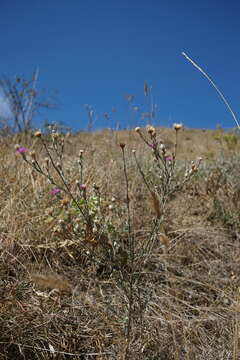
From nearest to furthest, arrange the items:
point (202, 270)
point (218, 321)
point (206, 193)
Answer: point (218, 321), point (202, 270), point (206, 193)

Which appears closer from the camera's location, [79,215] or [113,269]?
[113,269]

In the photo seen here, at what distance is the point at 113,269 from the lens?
1.26 metres

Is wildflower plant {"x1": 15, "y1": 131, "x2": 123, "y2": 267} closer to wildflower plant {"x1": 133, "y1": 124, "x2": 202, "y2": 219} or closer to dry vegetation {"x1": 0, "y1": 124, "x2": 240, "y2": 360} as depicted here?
dry vegetation {"x1": 0, "y1": 124, "x2": 240, "y2": 360}

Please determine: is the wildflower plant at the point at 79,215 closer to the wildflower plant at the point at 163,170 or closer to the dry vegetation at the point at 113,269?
the dry vegetation at the point at 113,269

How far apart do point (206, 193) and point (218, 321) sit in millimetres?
1780

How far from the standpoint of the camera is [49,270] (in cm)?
182

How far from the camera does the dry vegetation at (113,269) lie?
130 cm

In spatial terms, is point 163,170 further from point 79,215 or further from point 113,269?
point 79,215

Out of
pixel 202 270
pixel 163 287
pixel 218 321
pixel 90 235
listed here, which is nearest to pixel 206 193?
pixel 202 270

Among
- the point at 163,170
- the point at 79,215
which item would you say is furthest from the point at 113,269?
the point at 79,215

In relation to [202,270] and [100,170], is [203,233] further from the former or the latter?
[100,170]

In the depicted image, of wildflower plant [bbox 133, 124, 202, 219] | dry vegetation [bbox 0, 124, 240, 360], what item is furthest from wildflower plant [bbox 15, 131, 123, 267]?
wildflower plant [bbox 133, 124, 202, 219]

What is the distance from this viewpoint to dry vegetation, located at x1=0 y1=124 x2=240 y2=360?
1299mm

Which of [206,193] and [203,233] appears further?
[206,193]
